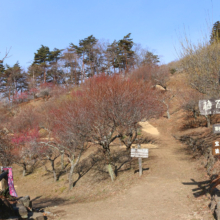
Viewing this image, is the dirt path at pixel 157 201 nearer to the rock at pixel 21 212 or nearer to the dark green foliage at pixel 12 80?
the rock at pixel 21 212

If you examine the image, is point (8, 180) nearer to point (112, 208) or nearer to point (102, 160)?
point (112, 208)

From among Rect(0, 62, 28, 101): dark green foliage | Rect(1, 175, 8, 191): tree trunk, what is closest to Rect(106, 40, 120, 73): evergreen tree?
Rect(0, 62, 28, 101): dark green foliage

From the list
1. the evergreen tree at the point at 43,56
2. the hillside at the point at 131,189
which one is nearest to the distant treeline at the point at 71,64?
the evergreen tree at the point at 43,56

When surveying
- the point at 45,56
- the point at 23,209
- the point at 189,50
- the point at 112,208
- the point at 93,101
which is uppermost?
the point at 45,56

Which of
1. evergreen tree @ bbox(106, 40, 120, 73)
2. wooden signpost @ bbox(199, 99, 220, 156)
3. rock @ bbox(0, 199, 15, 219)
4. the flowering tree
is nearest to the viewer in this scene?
wooden signpost @ bbox(199, 99, 220, 156)

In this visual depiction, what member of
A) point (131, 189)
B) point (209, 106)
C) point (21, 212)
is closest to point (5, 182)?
point (21, 212)

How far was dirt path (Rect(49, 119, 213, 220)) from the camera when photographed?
792 centimetres

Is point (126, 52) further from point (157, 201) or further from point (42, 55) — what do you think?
point (157, 201)

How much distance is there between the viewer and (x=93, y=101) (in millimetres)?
17984

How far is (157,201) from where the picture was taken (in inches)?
372

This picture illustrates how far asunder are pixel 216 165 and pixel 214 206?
4.47m

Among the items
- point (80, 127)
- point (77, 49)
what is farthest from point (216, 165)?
point (77, 49)

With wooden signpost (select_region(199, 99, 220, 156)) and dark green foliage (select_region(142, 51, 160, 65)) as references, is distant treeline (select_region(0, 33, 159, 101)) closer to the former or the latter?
dark green foliage (select_region(142, 51, 160, 65))

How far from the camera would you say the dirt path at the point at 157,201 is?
7922 millimetres
